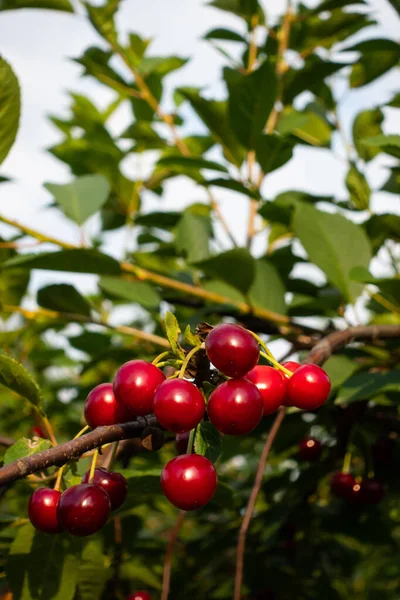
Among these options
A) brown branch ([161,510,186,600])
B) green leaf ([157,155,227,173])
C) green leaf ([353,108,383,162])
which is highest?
green leaf ([157,155,227,173])

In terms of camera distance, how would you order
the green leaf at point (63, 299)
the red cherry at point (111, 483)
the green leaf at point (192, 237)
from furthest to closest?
1. the green leaf at point (192, 237)
2. the green leaf at point (63, 299)
3. the red cherry at point (111, 483)

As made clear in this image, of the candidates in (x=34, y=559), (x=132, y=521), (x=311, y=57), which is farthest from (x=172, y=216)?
(x=34, y=559)

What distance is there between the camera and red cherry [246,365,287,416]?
2.46ft

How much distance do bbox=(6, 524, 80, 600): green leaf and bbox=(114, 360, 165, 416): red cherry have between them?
0.43 meters

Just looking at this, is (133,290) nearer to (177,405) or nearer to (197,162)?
(197,162)

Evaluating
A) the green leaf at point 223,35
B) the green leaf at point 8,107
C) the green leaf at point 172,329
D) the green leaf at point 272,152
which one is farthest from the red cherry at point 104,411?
the green leaf at point 223,35

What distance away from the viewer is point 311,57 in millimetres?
2271

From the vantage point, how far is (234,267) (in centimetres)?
150

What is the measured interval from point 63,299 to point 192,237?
0.46 m

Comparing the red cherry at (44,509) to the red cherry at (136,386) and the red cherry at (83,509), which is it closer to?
the red cherry at (83,509)

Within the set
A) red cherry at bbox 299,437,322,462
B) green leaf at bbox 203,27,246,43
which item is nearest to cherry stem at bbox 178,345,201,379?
red cherry at bbox 299,437,322,462

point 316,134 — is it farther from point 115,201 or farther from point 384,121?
point 115,201

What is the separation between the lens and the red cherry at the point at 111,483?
31.4 inches

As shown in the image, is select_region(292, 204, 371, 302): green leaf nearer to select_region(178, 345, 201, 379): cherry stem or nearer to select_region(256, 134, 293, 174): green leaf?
select_region(256, 134, 293, 174): green leaf
